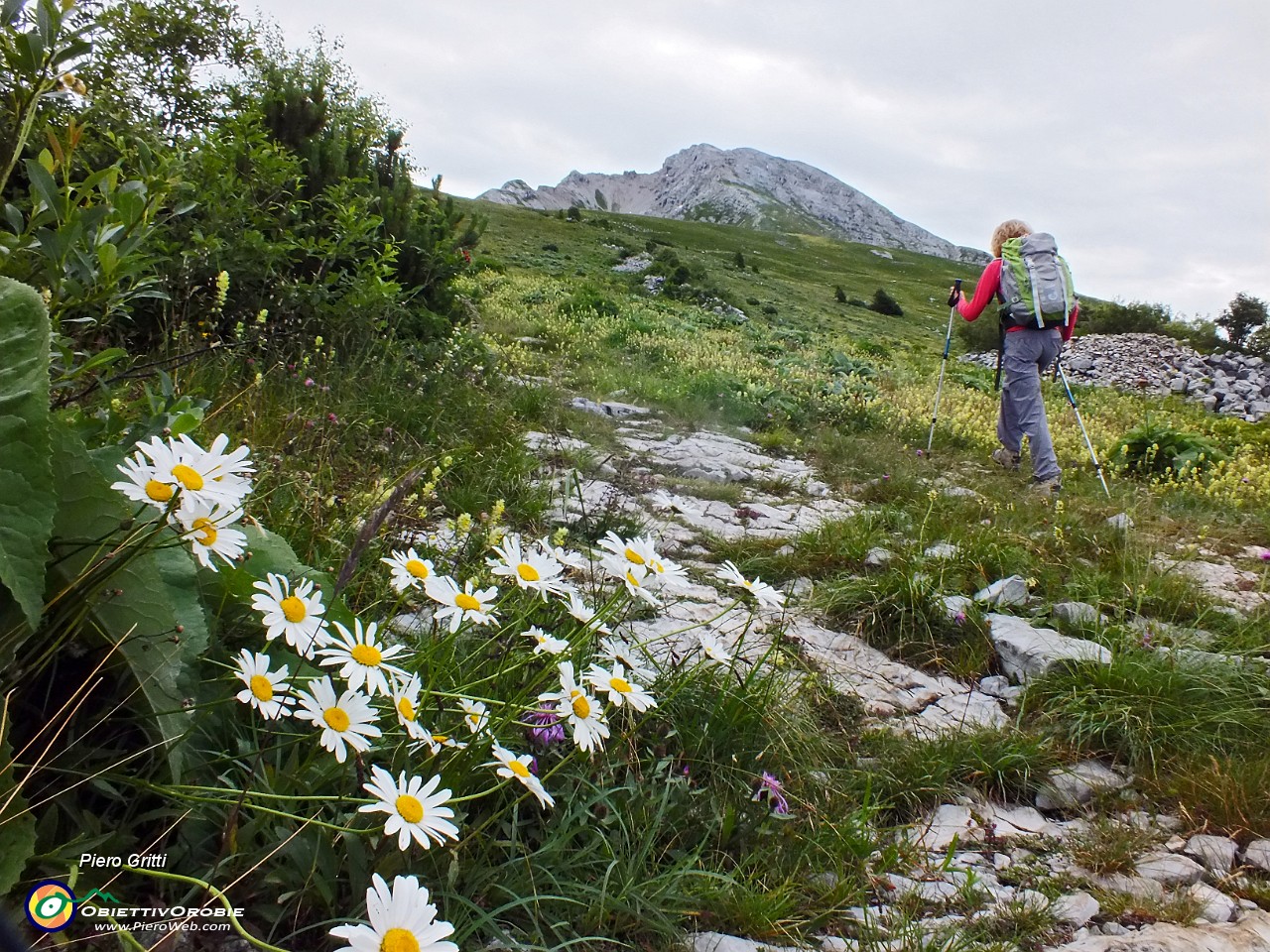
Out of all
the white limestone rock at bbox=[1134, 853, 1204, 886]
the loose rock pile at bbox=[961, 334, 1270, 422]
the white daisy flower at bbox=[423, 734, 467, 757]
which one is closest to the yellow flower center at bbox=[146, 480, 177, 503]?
the white daisy flower at bbox=[423, 734, 467, 757]

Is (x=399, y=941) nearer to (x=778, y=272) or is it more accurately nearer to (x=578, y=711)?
(x=578, y=711)

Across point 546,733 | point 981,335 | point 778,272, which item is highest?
point 778,272

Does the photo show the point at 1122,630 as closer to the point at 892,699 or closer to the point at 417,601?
the point at 892,699

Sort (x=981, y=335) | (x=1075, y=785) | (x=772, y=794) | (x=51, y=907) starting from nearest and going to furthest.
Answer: (x=51, y=907) → (x=772, y=794) → (x=1075, y=785) → (x=981, y=335)

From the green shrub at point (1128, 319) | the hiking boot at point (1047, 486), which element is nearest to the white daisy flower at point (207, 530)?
the hiking boot at point (1047, 486)

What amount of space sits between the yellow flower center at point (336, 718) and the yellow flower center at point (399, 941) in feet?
1.28

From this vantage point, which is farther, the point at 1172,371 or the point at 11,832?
the point at 1172,371

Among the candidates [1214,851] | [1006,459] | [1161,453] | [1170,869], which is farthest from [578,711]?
[1161,453]

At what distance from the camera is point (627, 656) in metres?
1.99

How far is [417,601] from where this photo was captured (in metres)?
2.89

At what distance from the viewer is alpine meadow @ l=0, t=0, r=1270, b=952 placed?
4.29ft
